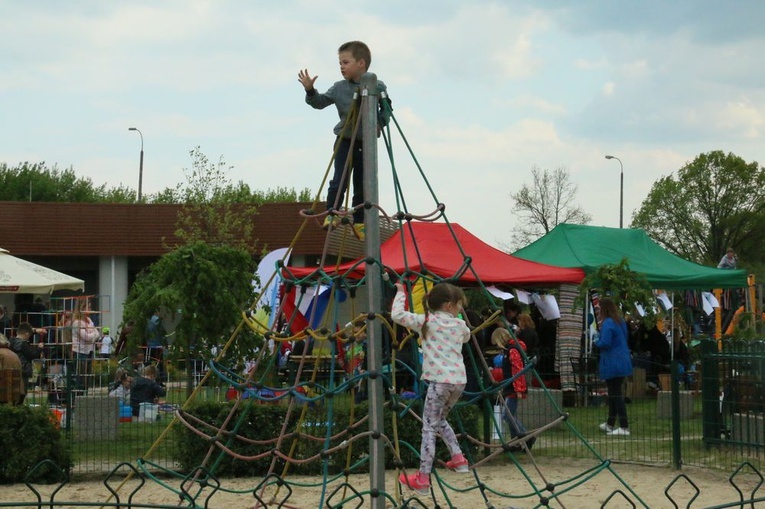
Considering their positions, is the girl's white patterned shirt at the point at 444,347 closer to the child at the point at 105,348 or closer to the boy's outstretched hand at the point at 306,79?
the boy's outstretched hand at the point at 306,79

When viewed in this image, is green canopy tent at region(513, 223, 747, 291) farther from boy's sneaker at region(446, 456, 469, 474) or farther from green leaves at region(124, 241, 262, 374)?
boy's sneaker at region(446, 456, 469, 474)

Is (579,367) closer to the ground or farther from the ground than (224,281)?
closer to the ground

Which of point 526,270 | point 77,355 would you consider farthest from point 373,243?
point 77,355

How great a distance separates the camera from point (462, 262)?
14727 millimetres

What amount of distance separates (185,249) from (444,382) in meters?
5.24

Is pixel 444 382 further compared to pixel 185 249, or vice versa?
pixel 185 249

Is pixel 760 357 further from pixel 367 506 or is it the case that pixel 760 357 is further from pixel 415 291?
pixel 415 291

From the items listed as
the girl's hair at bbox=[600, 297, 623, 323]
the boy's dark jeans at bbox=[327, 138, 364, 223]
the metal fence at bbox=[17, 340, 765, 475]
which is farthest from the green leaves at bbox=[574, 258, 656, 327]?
the boy's dark jeans at bbox=[327, 138, 364, 223]

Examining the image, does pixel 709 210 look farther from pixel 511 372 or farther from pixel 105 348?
pixel 511 372

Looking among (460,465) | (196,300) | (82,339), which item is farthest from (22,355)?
(460,465)

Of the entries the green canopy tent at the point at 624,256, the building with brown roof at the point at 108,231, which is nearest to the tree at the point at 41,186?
the building with brown roof at the point at 108,231

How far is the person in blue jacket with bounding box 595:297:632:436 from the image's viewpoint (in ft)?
Result: 35.7

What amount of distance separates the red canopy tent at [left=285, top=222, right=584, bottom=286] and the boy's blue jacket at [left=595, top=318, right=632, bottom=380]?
122 inches

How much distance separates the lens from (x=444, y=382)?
629 cm
